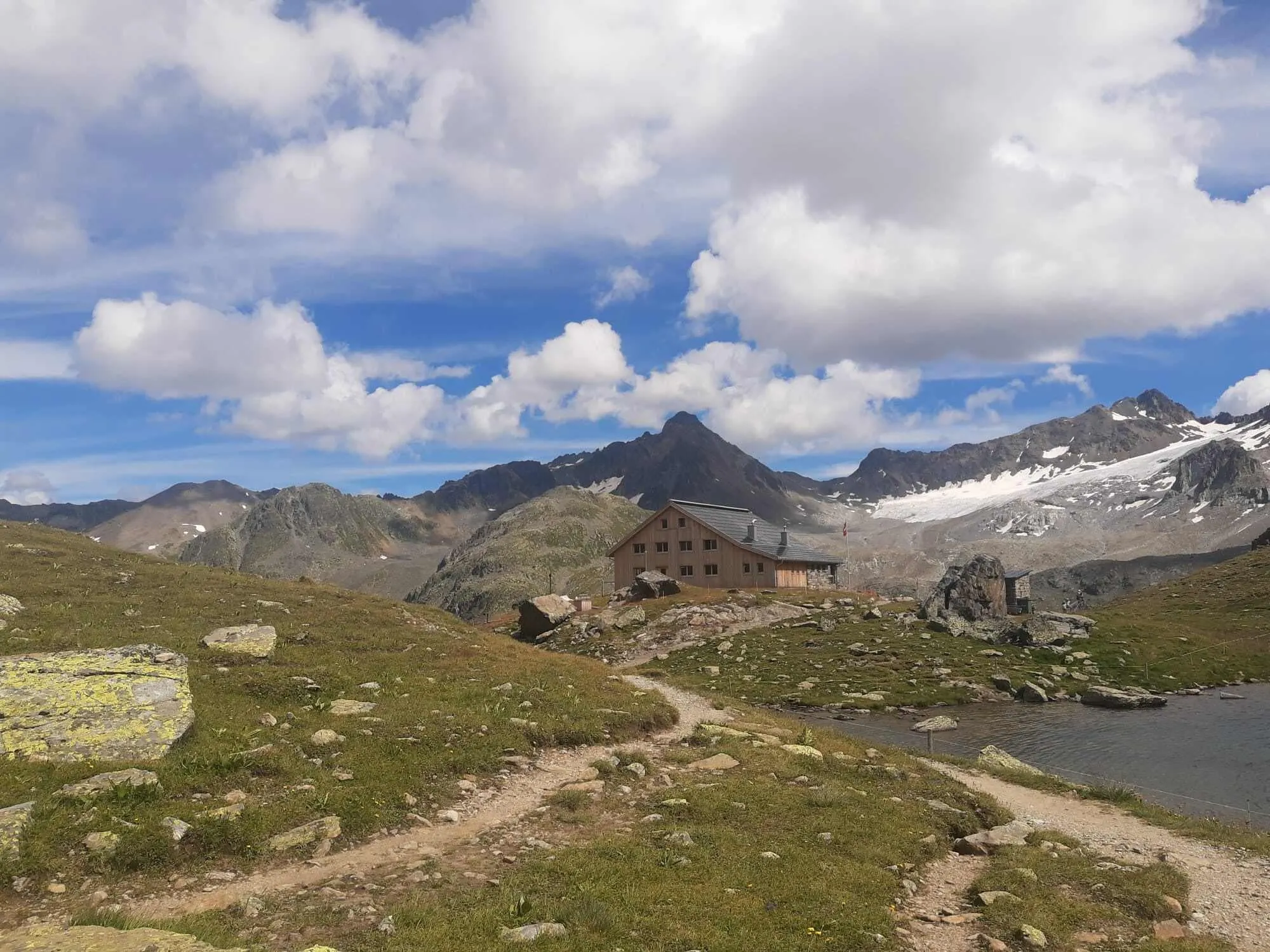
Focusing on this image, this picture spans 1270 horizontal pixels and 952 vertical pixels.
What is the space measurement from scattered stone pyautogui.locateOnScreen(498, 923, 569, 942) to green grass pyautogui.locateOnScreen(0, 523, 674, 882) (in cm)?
547

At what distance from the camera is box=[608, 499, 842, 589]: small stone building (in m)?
97.9

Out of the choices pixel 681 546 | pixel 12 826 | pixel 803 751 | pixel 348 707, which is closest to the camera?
pixel 12 826

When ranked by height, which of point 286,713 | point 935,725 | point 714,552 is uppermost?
point 714,552

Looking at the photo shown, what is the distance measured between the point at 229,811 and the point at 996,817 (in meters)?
20.2

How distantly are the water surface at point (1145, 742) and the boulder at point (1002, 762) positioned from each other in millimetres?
2779

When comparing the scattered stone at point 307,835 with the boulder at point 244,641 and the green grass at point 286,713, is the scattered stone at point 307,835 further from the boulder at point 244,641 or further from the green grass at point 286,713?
the boulder at point 244,641

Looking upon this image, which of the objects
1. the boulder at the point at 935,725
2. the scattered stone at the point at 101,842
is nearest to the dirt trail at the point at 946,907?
the scattered stone at the point at 101,842

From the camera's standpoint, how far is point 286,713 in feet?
74.6

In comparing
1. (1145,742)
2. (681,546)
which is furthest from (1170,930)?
(681,546)

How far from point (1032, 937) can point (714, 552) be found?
8744 centimetres

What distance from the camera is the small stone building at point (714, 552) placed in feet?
321

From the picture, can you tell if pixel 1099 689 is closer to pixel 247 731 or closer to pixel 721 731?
pixel 721 731

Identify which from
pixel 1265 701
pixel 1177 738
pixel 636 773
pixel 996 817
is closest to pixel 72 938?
pixel 636 773

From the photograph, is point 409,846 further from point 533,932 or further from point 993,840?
point 993,840
